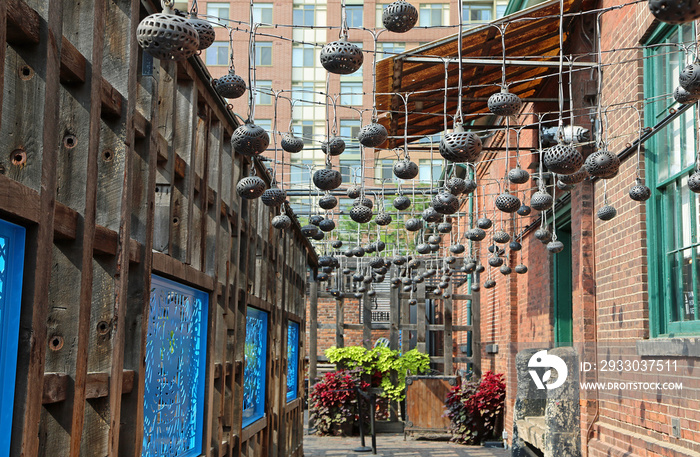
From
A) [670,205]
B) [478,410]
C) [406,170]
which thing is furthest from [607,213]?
[478,410]

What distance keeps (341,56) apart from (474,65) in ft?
17.7

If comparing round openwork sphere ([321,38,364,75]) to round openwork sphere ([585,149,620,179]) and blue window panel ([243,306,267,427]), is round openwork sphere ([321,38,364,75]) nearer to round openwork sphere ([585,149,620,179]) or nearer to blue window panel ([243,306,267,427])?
round openwork sphere ([585,149,620,179])

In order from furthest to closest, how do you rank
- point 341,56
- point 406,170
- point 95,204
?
point 406,170
point 341,56
point 95,204

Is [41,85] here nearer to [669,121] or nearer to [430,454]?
[669,121]

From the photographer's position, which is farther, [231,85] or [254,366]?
[254,366]

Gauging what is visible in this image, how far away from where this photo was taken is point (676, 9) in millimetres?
2328

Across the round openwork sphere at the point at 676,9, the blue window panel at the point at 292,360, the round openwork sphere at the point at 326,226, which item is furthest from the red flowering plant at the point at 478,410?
the round openwork sphere at the point at 676,9

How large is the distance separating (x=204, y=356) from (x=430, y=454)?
914 cm

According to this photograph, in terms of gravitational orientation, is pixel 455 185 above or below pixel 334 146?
below

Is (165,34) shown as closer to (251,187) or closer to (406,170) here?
(251,187)

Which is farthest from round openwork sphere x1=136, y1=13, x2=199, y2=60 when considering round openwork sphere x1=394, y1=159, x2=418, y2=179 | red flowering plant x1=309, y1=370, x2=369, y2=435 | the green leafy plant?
the green leafy plant

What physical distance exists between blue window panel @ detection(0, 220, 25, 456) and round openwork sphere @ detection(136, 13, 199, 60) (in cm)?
82

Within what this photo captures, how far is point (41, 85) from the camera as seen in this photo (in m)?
2.94

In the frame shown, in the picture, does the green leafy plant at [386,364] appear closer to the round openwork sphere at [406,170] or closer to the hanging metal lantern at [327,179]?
the round openwork sphere at [406,170]
